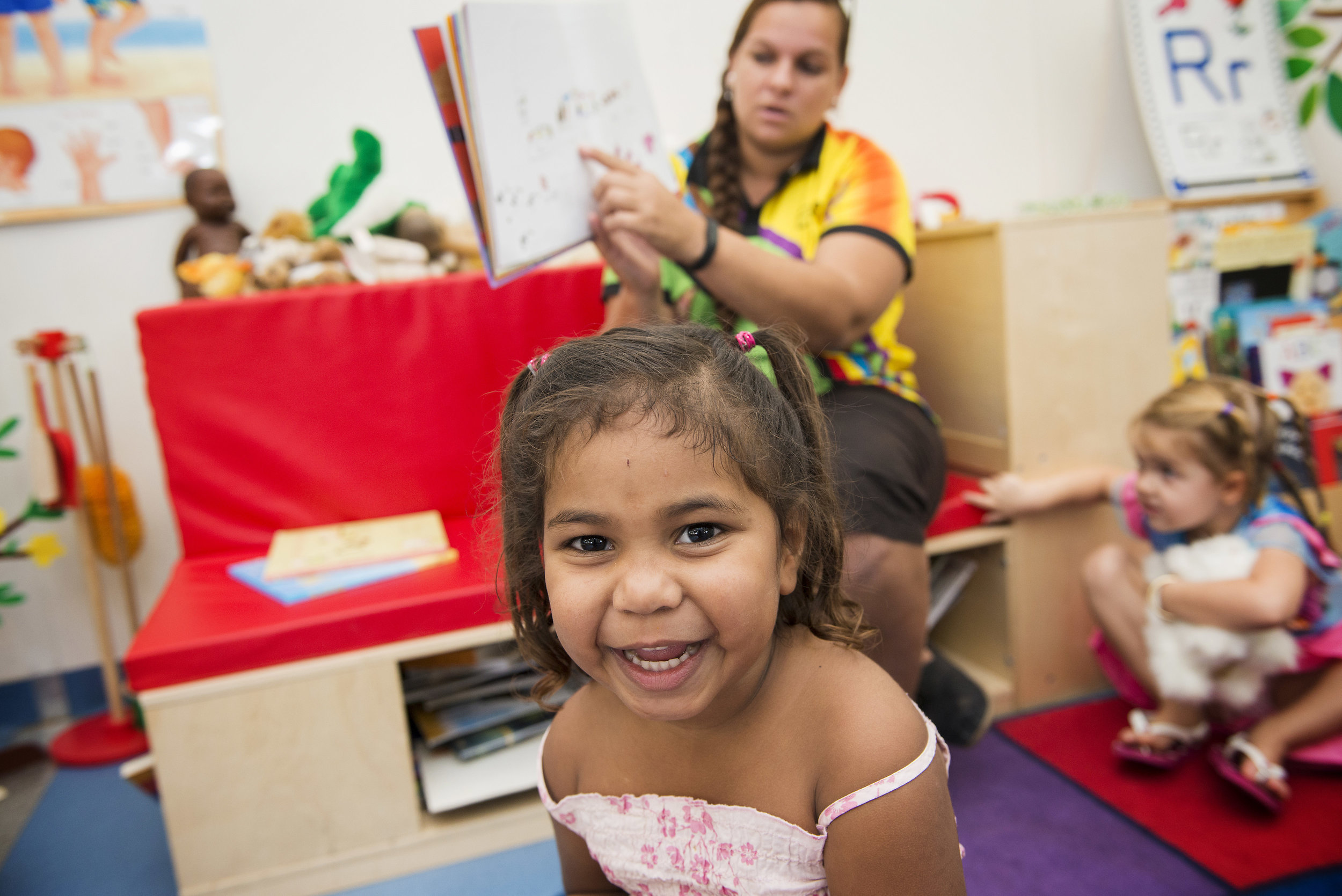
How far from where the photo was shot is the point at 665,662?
1.90ft

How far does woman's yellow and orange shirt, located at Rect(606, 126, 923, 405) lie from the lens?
3.95ft

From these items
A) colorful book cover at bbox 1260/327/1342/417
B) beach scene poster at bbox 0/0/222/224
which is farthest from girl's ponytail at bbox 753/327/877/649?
colorful book cover at bbox 1260/327/1342/417

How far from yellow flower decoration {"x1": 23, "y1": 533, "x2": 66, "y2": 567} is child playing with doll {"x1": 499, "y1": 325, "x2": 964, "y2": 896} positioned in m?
1.18

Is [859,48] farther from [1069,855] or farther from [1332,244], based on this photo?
[1069,855]

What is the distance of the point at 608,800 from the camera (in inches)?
28.2

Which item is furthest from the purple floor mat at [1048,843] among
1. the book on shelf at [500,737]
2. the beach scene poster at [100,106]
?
the beach scene poster at [100,106]

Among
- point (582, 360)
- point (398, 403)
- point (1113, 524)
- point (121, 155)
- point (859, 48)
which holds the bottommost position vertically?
point (1113, 524)

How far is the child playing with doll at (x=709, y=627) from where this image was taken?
0.57 meters

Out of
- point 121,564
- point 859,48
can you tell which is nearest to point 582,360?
point 121,564

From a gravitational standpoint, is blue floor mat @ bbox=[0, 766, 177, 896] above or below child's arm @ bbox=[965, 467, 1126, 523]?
below

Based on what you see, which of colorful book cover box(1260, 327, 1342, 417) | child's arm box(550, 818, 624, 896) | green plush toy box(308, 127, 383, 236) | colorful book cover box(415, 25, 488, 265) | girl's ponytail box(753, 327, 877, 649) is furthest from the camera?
colorful book cover box(1260, 327, 1342, 417)

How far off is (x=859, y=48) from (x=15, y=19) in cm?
168

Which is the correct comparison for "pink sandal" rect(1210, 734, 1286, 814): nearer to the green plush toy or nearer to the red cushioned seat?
the red cushioned seat

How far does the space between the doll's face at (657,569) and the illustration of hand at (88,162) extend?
1514 millimetres
